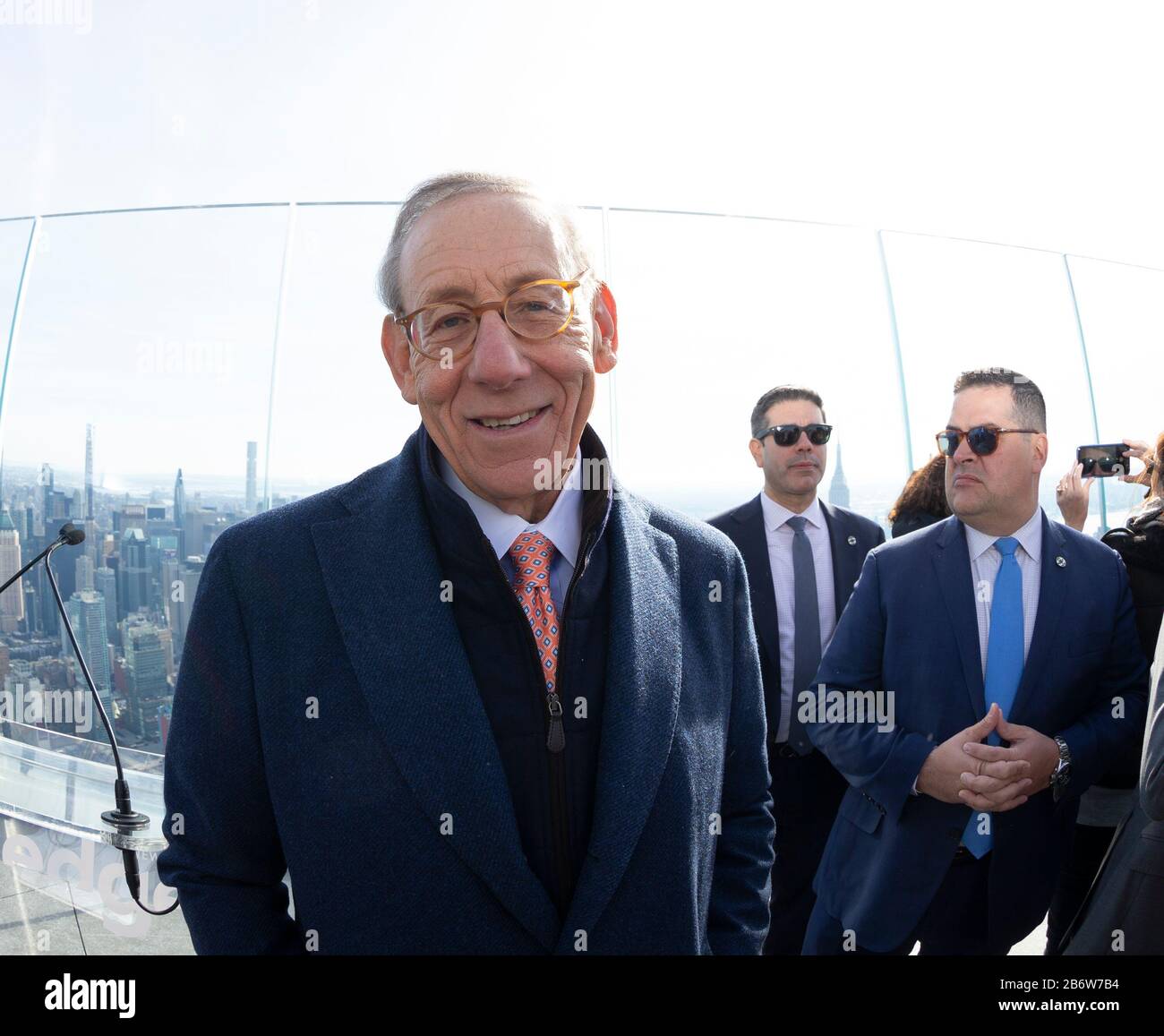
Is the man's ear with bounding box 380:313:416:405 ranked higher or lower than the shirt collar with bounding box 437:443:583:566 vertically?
higher

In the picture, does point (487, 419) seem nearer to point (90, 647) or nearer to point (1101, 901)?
point (1101, 901)

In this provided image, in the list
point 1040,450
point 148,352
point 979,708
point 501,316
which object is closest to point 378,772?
point 501,316

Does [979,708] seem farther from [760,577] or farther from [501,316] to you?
[501,316]

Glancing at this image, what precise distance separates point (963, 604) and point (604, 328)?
4.42ft

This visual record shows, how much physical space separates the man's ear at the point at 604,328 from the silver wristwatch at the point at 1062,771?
1.53m

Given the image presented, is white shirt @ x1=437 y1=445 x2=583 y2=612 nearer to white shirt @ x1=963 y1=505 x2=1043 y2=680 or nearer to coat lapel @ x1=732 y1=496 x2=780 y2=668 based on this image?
white shirt @ x1=963 y1=505 x2=1043 y2=680

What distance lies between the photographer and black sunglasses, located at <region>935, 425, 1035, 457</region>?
2162mm

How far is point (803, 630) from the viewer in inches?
112

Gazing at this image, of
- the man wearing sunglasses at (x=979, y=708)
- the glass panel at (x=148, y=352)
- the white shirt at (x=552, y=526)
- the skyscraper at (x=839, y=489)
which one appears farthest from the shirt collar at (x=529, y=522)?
the skyscraper at (x=839, y=489)

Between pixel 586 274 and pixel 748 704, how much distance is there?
0.76 metres

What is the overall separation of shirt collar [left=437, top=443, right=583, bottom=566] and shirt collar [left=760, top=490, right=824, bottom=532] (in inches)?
73.9

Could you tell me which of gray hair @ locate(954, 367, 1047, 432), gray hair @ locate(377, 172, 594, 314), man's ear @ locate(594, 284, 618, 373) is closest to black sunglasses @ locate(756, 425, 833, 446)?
gray hair @ locate(954, 367, 1047, 432)
